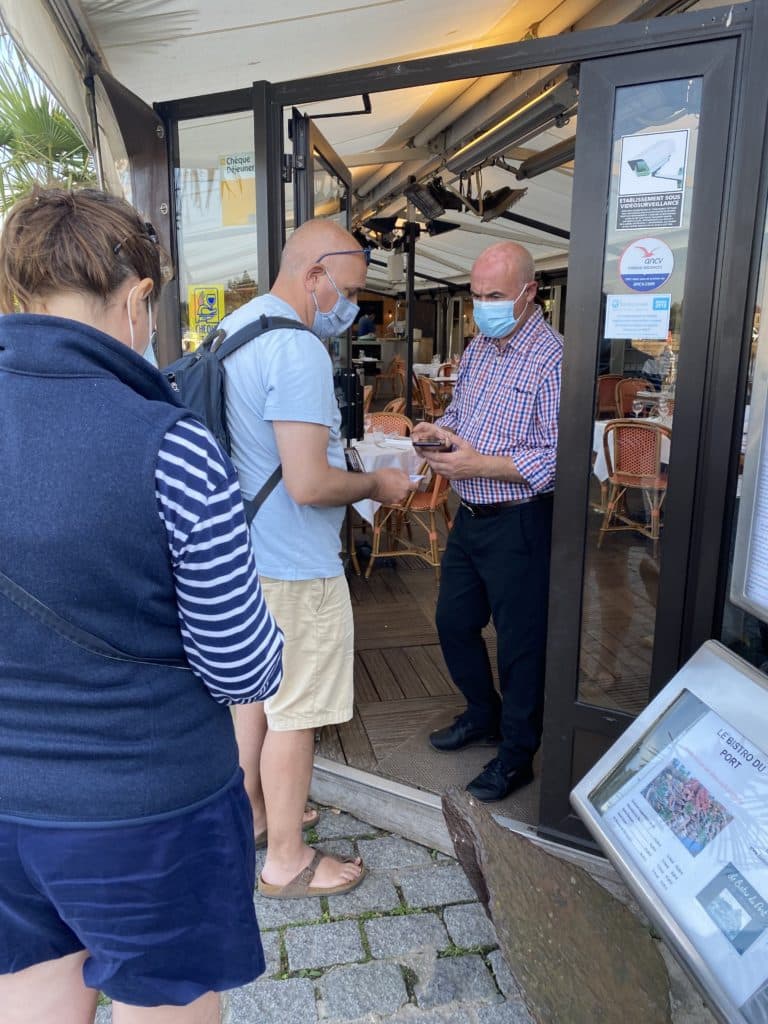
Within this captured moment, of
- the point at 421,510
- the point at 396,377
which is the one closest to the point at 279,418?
the point at 421,510

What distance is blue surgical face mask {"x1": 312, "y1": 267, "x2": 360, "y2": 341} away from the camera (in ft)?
7.31

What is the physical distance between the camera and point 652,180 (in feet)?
6.44

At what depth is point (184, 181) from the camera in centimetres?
296

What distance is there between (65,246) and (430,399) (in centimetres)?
952

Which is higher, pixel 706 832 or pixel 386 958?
pixel 706 832

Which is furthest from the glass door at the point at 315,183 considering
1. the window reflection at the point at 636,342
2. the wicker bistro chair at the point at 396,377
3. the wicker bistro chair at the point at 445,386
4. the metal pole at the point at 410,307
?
the wicker bistro chair at the point at 396,377

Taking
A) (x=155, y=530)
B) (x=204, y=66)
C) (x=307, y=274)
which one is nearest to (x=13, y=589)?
(x=155, y=530)

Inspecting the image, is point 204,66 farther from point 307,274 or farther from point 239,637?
point 239,637

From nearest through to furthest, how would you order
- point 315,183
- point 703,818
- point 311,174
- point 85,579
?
point 85,579 → point 703,818 → point 311,174 → point 315,183

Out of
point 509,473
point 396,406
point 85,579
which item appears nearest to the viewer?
point 85,579

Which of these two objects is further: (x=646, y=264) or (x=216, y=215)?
(x=216, y=215)

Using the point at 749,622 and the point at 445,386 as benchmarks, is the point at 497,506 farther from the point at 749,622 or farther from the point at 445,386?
the point at 445,386

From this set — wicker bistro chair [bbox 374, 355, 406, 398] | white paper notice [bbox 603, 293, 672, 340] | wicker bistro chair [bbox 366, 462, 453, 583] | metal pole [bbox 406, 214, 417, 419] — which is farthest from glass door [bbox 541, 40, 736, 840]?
wicker bistro chair [bbox 374, 355, 406, 398]

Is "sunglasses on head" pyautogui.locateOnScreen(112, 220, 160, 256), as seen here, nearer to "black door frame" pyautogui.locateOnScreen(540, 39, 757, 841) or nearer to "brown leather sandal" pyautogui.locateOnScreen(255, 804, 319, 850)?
"black door frame" pyautogui.locateOnScreen(540, 39, 757, 841)
